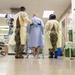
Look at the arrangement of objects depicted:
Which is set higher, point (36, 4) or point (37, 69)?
point (36, 4)

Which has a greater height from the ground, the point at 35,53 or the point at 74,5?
the point at 74,5

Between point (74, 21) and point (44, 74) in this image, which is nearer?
point (44, 74)

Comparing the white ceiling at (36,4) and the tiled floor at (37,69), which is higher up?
the white ceiling at (36,4)

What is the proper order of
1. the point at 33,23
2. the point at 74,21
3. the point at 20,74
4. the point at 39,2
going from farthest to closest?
the point at 39,2 < the point at 74,21 < the point at 33,23 < the point at 20,74

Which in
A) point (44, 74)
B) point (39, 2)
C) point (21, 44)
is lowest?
point (44, 74)

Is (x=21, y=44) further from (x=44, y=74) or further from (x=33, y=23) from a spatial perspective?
(x=44, y=74)

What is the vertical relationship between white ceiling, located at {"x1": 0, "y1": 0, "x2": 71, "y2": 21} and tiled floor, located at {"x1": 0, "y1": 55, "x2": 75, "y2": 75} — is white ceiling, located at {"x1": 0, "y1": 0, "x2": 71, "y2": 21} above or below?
above

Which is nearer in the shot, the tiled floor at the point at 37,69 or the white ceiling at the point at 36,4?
the tiled floor at the point at 37,69

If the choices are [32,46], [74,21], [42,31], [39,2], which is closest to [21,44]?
[32,46]

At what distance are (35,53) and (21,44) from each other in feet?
3.11

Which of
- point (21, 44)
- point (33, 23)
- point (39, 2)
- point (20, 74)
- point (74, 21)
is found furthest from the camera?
point (39, 2)

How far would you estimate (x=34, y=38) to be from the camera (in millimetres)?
6004

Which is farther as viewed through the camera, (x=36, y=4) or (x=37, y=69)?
(x=36, y=4)

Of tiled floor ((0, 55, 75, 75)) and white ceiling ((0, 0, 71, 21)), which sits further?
white ceiling ((0, 0, 71, 21))
